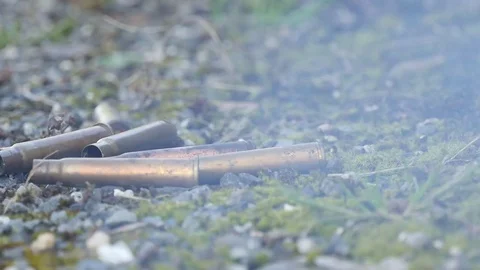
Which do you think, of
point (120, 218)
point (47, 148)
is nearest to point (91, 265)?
point (120, 218)

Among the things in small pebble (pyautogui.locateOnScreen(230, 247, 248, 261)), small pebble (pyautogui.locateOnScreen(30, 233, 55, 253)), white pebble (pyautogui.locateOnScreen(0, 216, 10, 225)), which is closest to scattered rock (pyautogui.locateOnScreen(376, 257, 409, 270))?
small pebble (pyautogui.locateOnScreen(230, 247, 248, 261))

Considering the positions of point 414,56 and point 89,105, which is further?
point 414,56

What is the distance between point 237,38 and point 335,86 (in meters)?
1.83

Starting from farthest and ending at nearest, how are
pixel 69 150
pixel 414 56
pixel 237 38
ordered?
pixel 237 38
pixel 414 56
pixel 69 150

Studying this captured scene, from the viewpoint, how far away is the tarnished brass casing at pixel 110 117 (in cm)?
552

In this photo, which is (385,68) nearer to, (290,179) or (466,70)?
(466,70)

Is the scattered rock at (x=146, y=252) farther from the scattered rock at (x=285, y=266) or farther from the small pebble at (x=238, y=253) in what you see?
the scattered rock at (x=285, y=266)

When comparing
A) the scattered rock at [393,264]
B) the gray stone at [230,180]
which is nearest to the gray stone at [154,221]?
the gray stone at [230,180]

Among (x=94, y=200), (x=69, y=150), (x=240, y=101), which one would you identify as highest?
(x=240, y=101)

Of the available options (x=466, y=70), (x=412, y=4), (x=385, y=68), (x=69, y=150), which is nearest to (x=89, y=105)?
(x=69, y=150)

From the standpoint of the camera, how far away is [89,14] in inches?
369

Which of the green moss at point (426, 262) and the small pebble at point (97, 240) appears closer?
the green moss at point (426, 262)

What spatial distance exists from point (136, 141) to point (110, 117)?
88 cm

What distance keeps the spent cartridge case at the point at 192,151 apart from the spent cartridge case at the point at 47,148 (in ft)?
1.29
